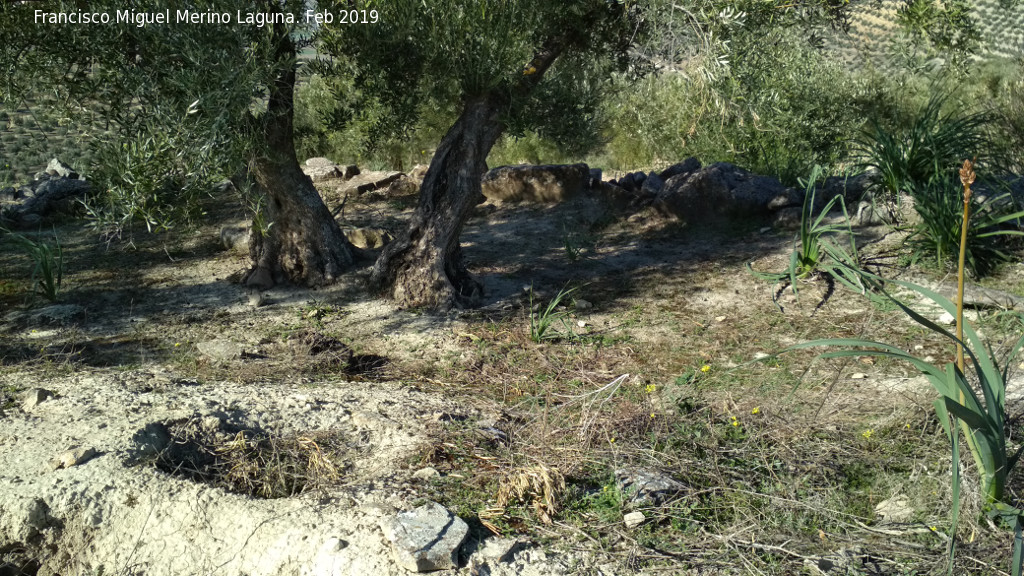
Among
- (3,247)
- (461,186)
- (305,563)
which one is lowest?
(305,563)

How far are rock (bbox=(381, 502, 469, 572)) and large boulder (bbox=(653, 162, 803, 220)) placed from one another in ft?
19.5

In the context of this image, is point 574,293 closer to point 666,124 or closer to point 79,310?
point 79,310

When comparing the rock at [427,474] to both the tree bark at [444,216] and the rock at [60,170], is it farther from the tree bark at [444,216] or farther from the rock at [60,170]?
the rock at [60,170]

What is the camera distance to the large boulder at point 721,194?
8.52 m

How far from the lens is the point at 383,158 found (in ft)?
42.3

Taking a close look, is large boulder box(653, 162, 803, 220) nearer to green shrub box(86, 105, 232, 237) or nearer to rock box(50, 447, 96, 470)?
green shrub box(86, 105, 232, 237)

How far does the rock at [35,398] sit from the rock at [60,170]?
7617 millimetres

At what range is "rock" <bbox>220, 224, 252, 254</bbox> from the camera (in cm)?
801

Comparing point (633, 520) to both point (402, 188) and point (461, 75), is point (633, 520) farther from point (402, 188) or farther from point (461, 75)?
point (402, 188)

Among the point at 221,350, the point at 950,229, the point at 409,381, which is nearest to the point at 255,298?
the point at 221,350

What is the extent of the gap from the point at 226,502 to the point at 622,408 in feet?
6.57

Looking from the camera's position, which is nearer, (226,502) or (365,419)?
(226,502)

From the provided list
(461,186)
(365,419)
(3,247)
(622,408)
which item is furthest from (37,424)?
(3,247)

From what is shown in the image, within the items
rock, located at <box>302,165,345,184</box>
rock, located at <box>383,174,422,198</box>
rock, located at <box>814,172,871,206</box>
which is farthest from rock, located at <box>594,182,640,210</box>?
rock, located at <box>302,165,345,184</box>
